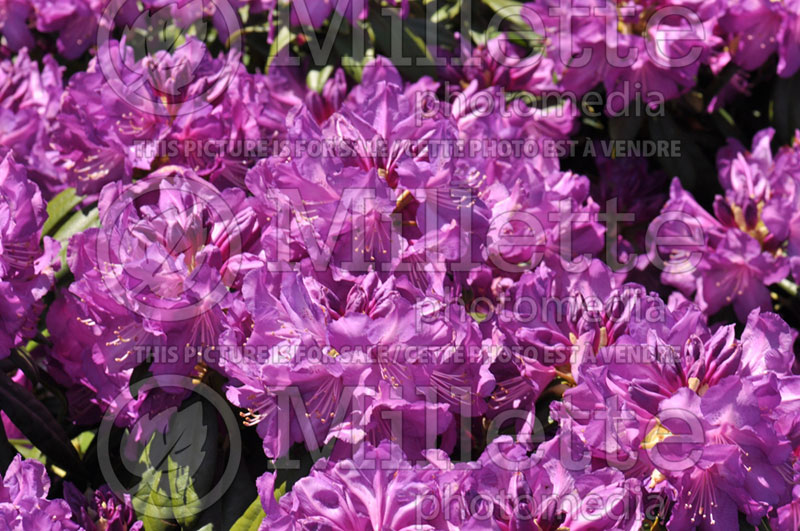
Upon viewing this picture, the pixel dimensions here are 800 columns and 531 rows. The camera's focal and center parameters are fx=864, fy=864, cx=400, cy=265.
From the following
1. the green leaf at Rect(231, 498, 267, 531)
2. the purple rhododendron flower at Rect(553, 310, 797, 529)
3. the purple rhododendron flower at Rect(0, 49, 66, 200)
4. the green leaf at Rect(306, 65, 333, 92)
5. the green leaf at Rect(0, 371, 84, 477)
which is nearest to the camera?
the purple rhododendron flower at Rect(553, 310, 797, 529)

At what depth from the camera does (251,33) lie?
6.01 ft

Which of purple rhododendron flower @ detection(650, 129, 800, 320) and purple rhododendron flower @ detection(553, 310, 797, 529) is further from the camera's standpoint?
purple rhododendron flower @ detection(650, 129, 800, 320)

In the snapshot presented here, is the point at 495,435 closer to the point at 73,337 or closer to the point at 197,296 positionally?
the point at 197,296

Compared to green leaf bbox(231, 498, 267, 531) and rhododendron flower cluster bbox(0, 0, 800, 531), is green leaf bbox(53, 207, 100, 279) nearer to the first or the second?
rhododendron flower cluster bbox(0, 0, 800, 531)

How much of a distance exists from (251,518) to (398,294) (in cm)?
36

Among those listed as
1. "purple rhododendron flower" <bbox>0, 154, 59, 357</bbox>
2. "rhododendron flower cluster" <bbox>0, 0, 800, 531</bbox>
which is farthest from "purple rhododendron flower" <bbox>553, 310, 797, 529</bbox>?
"purple rhododendron flower" <bbox>0, 154, 59, 357</bbox>

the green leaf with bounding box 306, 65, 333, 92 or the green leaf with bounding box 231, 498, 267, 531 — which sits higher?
the green leaf with bounding box 306, 65, 333, 92

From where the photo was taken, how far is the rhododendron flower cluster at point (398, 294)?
1.03 m

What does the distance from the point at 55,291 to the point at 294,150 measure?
20.5 inches

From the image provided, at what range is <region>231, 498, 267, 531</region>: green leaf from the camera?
3.72ft

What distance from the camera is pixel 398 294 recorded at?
1069 mm

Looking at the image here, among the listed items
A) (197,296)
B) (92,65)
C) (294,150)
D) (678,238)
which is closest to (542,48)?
(678,238)

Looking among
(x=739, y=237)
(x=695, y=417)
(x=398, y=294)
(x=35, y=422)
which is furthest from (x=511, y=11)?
(x=35, y=422)

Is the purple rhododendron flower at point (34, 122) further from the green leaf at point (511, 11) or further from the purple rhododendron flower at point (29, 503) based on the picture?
the green leaf at point (511, 11)
